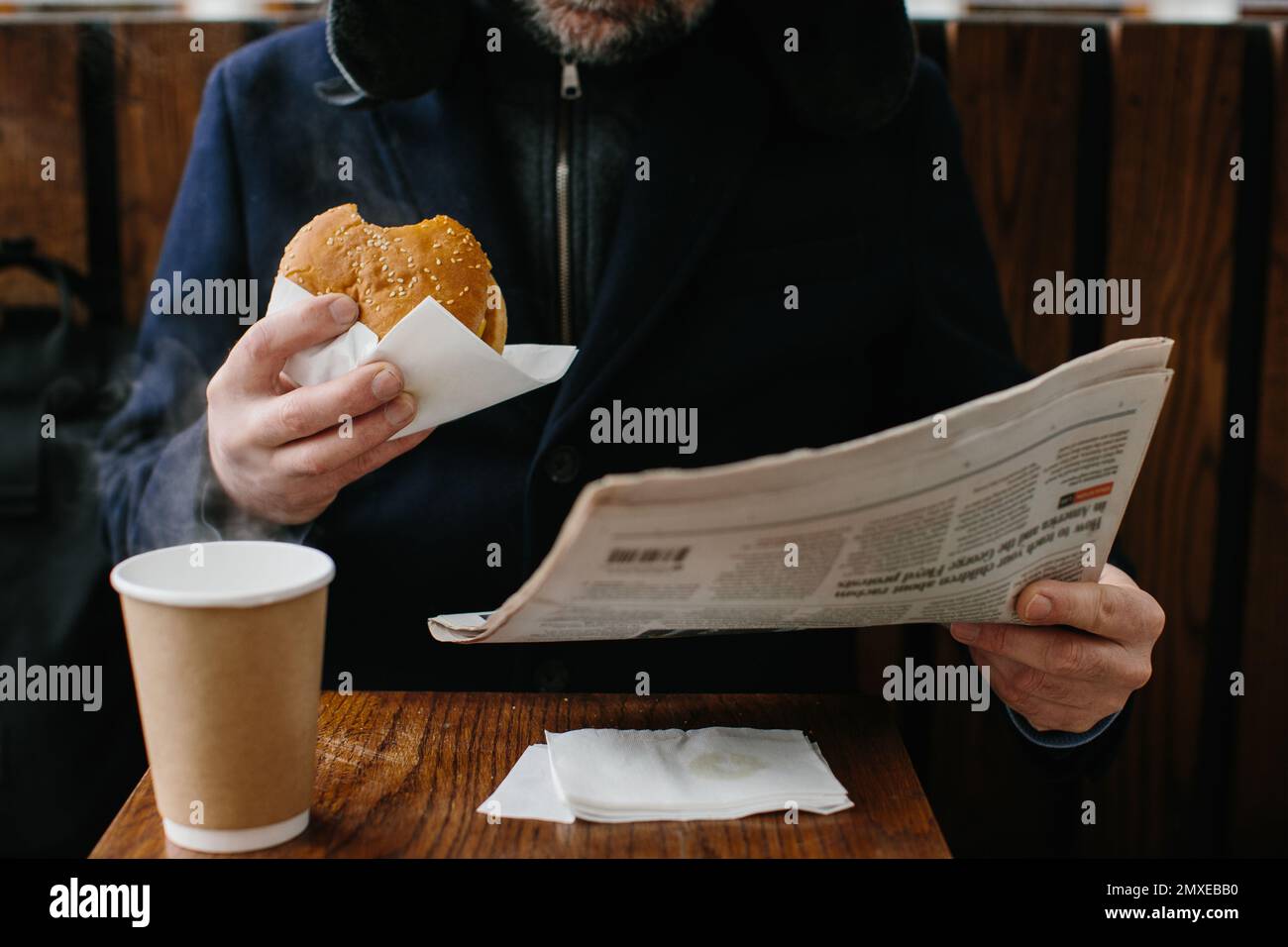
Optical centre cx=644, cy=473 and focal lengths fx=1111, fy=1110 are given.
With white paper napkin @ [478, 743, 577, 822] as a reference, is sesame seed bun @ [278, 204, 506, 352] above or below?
above

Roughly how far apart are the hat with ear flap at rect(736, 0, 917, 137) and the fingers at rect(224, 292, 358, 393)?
76 centimetres

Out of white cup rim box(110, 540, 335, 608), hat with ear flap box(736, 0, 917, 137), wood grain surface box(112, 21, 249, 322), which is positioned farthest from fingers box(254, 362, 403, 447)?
wood grain surface box(112, 21, 249, 322)

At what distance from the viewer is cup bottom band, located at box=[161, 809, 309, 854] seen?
803 mm

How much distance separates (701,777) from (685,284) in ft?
2.42

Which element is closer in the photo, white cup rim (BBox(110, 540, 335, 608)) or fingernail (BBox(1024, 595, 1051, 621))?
white cup rim (BBox(110, 540, 335, 608))

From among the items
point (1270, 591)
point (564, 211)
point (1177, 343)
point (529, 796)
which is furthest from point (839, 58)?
point (1270, 591)

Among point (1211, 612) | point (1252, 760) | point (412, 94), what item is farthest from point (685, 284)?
point (1252, 760)

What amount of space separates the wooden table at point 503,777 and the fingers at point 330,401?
0.90 feet

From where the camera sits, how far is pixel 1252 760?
218 cm

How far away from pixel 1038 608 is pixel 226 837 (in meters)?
0.69

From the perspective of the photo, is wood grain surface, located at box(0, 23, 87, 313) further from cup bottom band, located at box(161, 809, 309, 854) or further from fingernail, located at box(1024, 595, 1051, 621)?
fingernail, located at box(1024, 595, 1051, 621)
